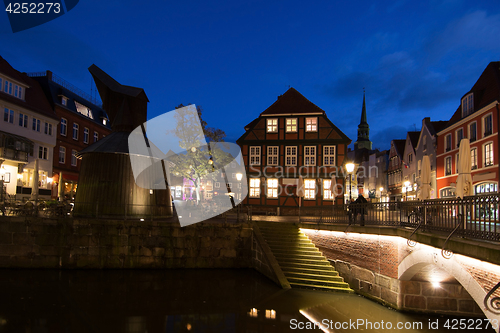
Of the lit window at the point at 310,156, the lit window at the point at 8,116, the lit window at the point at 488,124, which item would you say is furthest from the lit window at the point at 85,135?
the lit window at the point at 488,124

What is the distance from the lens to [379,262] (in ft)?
37.1

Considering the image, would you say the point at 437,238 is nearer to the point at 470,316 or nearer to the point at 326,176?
the point at 470,316

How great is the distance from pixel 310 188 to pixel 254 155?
531 cm

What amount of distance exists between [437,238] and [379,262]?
12.1 ft

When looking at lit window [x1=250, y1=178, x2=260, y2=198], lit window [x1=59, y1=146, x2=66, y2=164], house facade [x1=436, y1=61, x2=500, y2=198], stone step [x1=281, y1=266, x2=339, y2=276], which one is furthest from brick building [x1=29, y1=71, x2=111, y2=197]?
house facade [x1=436, y1=61, x2=500, y2=198]

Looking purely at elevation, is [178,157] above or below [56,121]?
below

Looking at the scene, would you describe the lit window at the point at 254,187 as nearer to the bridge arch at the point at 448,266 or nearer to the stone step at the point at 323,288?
the stone step at the point at 323,288

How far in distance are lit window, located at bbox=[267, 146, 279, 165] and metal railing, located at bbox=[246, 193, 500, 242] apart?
1169 centimetres

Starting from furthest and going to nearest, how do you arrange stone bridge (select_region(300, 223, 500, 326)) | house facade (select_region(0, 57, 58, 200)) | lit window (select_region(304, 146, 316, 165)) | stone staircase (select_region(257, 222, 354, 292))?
lit window (select_region(304, 146, 316, 165))
house facade (select_region(0, 57, 58, 200))
stone staircase (select_region(257, 222, 354, 292))
stone bridge (select_region(300, 223, 500, 326))

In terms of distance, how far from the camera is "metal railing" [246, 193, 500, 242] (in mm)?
6531

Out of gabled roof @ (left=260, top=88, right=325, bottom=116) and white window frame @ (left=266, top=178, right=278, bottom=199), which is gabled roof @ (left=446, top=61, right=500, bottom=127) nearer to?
gabled roof @ (left=260, top=88, right=325, bottom=116)

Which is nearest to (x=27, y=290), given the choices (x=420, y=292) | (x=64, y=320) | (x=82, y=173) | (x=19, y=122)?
(x=64, y=320)

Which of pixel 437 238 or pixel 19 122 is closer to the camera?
pixel 437 238

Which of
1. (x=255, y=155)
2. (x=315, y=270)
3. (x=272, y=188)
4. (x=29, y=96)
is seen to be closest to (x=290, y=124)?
(x=255, y=155)
